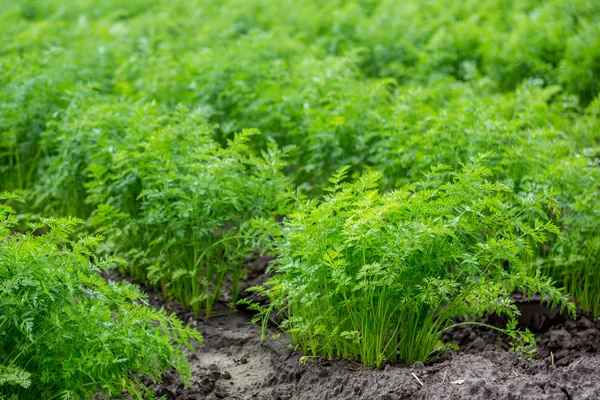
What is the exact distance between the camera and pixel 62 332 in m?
3.61

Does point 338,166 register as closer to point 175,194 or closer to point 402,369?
point 175,194

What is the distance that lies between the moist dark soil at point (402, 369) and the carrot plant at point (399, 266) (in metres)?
0.17

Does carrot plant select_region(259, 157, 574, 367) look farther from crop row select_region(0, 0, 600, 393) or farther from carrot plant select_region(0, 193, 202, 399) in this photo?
carrot plant select_region(0, 193, 202, 399)

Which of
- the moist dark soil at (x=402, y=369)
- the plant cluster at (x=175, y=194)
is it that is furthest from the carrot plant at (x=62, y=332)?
the plant cluster at (x=175, y=194)

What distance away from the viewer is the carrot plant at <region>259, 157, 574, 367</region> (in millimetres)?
4070

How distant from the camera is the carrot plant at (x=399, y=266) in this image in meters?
4.07

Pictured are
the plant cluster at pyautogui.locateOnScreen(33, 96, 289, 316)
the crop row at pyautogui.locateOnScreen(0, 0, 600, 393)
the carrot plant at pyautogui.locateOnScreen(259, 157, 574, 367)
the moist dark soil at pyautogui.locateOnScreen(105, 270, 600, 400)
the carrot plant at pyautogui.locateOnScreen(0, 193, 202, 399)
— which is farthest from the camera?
the plant cluster at pyautogui.locateOnScreen(33, 96, 289, 316)

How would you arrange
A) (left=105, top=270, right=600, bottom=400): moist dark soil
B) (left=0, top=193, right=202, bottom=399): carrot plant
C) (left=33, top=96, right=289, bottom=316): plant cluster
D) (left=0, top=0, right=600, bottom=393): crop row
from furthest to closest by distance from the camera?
1. (left=33, top=96, right=289, bottom=316): plant cluster
2. (left=0, top=0, right=600, bottom=393): crop row
3. (left=105, top=270, right=600, bottom=400): moist dark soil
4. (left=0, top=193, right=202, bottom=399): carrot plant

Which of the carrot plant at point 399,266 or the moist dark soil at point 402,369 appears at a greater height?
the carrot plant at point 399,266

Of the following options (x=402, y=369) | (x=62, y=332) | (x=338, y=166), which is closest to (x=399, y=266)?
(x=402, y=369)

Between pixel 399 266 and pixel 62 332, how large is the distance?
1.68m

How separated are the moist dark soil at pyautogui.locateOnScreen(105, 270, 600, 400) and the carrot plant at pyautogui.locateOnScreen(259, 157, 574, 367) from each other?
17cm

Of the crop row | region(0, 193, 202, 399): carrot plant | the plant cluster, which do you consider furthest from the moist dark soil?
region(0, 193, 202, 399): carrot plant

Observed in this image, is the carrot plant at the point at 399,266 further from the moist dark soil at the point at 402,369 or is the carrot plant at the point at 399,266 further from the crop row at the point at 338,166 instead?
the moist dark soil at the point at 402,369
